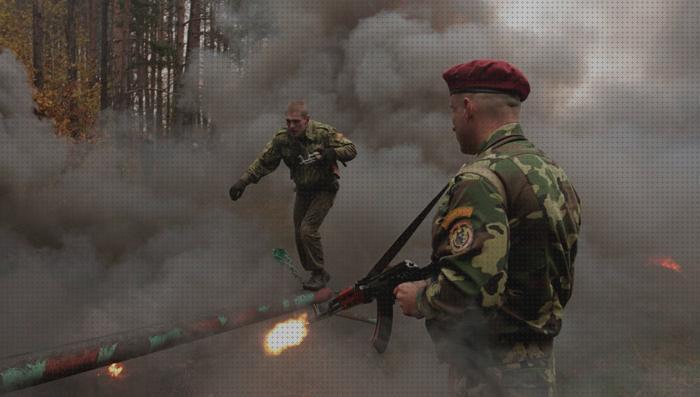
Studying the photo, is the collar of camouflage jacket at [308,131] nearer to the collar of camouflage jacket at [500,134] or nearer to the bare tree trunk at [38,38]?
the collar of camouflage jacket at [500,134]

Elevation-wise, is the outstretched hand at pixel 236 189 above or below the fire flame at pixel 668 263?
above

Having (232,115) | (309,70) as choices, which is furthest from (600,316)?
(232,115)

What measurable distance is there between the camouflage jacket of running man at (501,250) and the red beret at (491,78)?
16 centimetres

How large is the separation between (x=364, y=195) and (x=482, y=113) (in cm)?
760

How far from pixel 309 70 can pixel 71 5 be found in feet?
30.4

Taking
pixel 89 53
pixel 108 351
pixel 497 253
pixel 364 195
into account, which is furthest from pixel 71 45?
pixel 497 253

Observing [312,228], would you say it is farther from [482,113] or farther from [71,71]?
[71,71]

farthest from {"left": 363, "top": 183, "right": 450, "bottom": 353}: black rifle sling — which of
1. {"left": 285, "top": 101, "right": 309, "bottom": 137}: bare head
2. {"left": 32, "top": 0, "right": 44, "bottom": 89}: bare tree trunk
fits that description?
{"left": 32, "top": 0, "right": 44, "bottom": 89}: bare tree trunk

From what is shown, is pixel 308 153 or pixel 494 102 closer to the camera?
pixel 494 102

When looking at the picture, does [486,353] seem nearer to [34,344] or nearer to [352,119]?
[34,344]

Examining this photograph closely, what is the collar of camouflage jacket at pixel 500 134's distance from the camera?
83.9 inches

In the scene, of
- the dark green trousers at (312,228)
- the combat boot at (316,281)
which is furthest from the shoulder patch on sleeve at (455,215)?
the combat boot at (316,281)

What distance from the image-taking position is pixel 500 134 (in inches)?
84.4

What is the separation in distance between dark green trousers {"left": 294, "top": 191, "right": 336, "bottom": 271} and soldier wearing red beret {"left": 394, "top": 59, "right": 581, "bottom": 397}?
12.3 feet
